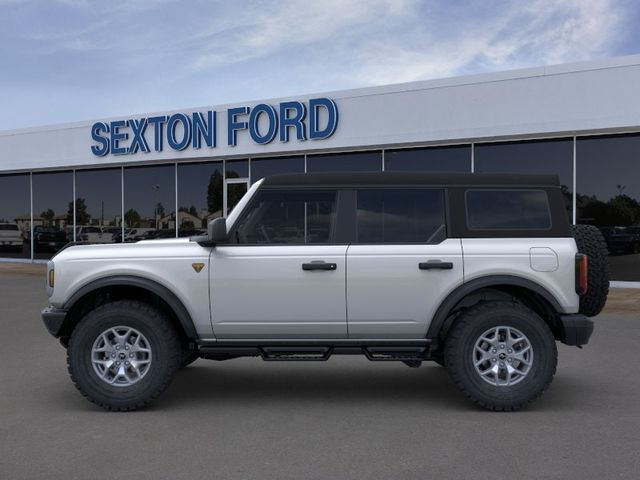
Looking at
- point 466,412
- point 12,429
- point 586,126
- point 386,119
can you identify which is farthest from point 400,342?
A: point 386,119

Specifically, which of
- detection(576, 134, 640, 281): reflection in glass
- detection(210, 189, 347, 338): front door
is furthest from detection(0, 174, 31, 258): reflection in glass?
detection(210, 189, 347, 338): front door

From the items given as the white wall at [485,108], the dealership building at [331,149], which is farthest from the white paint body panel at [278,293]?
the dealership building at [331,149]

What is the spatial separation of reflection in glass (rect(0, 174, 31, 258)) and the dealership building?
2.2 inches

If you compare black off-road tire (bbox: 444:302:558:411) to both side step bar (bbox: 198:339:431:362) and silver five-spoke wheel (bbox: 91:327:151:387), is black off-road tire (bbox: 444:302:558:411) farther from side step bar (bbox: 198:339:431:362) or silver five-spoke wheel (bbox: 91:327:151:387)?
silver five-spoke wheel (bbox: 91:327:151:387)

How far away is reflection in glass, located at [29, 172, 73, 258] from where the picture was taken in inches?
890

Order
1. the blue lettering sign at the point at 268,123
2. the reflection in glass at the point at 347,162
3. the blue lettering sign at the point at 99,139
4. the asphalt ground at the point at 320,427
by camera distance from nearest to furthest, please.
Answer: the asphalt ground at the point at 320,427
the reflection in glass at the point at 347,162
the blue lettering sign at the point at 268,123
the blue lettering sign at the point at 99,139

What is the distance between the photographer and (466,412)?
517cm

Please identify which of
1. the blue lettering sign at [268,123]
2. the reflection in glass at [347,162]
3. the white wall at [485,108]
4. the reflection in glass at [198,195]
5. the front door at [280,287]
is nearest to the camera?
the front door at [280,287]

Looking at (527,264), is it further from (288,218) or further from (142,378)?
(142,378)

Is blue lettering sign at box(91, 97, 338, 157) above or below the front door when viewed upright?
above

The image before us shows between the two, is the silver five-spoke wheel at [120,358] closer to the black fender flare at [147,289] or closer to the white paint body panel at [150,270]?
the black fender flare at [147,289]

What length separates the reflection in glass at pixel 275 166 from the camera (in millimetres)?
17808

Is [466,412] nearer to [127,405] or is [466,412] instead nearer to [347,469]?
[347,469]

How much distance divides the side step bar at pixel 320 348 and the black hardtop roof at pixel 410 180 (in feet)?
4.16
